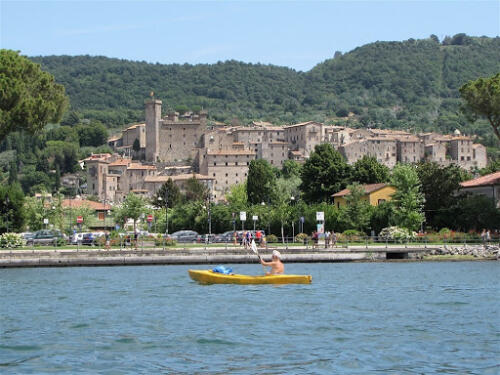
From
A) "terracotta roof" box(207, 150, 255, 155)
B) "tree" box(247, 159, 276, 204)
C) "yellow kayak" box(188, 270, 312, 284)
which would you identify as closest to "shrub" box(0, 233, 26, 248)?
"yellow kayak" box(188, 270, 312, 284)

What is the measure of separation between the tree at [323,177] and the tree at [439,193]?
796 inches

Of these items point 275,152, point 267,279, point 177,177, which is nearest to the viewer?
point 267,279

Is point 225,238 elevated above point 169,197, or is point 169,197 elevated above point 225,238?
point 169,197

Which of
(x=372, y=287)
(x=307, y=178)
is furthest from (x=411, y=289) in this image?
(x=307, y=178)

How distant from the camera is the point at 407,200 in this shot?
2388 inches

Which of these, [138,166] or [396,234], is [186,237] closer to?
[396,234]

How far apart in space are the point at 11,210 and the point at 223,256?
21911 millimetres

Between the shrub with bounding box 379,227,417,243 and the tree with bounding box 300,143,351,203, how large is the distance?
2338 centimetres

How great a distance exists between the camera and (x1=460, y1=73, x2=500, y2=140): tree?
5869 cm

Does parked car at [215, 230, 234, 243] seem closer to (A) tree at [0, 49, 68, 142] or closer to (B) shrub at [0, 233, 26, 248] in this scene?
(B) shrub at [0, 233, 26, 248]

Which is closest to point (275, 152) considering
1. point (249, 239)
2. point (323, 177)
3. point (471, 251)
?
point (323, 177)

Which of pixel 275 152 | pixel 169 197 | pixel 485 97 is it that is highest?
pixel 275 152

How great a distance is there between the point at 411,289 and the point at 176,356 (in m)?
16.1

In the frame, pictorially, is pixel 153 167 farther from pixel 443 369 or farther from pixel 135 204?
pixel 443 369
